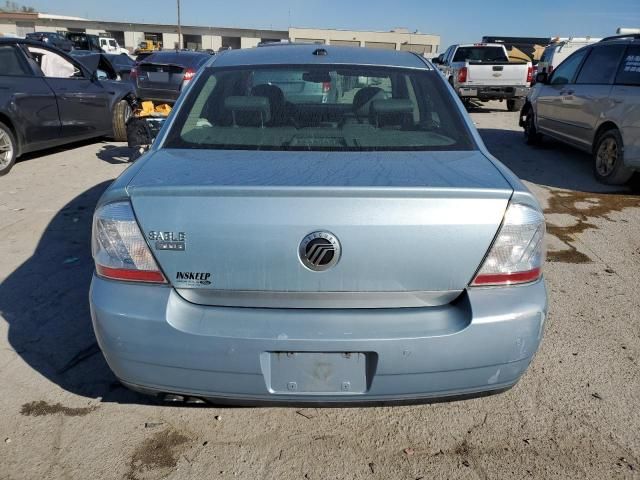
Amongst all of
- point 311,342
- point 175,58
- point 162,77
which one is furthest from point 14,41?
point 311,342

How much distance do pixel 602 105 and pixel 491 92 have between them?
7.55m

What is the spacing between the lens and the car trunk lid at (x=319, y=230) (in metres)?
1.96

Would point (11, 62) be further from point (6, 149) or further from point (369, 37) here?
point (369, 37)

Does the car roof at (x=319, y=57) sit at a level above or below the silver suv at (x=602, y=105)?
above

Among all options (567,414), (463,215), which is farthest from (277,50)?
(567,414)

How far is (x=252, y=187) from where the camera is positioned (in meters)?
2.01

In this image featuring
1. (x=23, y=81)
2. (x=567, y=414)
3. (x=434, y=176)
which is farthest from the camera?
(x=23, y=81)

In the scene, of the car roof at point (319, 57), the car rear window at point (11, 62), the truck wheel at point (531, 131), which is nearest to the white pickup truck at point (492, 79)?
the truck wheel at point (531, 131)

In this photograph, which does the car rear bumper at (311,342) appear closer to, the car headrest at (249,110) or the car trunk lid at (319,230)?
the car trunk lid at (319,230)

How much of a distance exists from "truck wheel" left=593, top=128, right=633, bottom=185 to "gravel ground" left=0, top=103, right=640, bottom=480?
140 inches

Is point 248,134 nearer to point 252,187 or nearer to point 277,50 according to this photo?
point 252,187

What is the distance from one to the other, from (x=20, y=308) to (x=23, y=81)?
16.3 feet

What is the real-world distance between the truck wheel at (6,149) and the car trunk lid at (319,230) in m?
5.88

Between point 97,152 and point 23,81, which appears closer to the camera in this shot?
point 23,81
